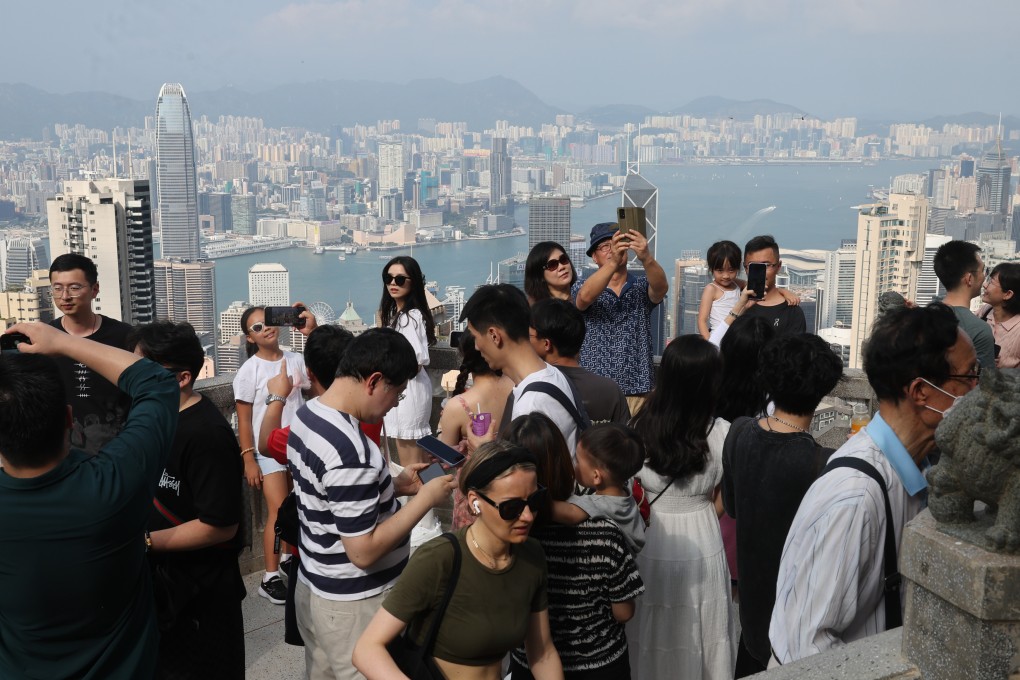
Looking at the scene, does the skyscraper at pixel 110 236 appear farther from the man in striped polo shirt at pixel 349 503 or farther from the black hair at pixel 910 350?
the black hair at pixel 910 350

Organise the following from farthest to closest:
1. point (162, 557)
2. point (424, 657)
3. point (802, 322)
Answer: point (802, 322), point (162, 557), point (424, 657)

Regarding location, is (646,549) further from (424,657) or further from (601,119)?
(601,119)

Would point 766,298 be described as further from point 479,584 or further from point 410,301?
point 479,584

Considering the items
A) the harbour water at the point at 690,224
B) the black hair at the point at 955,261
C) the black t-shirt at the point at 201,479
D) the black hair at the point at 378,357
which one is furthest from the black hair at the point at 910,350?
the harbour water at the point at 690,224

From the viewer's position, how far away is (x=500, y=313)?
10.0ft

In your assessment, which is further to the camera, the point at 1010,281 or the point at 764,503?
the point at 1010,281

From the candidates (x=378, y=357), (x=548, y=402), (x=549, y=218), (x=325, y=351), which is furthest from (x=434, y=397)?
(x=549, y=218)

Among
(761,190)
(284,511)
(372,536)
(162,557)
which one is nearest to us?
(372,536)

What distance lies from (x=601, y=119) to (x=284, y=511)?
17236cm

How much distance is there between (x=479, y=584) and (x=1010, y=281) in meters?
4.12

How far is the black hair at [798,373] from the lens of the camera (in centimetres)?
264

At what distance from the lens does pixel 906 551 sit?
1758mm

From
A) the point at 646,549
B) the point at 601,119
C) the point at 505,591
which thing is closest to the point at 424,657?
the point at 505,591

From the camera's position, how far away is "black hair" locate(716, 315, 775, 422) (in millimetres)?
3367
